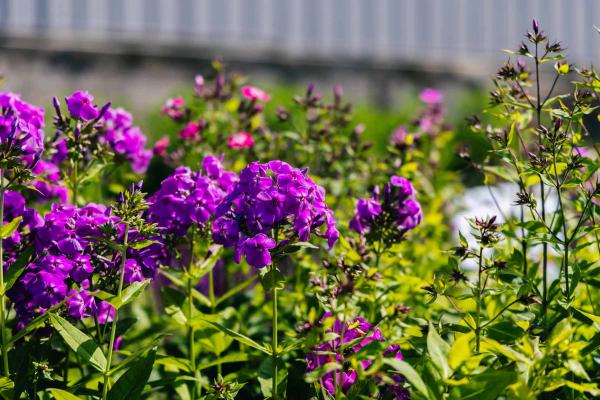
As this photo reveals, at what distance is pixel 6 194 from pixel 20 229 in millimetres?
129

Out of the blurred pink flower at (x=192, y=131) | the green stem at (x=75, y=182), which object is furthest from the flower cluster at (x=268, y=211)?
the blurred pink flower at (x=192, y=131)

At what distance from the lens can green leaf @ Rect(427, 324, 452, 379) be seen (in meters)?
1.90

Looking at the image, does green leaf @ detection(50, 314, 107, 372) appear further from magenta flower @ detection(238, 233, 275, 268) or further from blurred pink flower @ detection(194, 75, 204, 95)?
blurred pink flower @ detection(194, 75, 204, 95)

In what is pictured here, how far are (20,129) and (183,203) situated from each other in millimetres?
496

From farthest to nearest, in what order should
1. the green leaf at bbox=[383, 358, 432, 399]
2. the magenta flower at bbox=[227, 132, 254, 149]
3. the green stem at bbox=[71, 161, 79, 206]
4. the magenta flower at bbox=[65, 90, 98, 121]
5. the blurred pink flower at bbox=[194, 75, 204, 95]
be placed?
1. the blurred pink flower at bbox=[194, 75, 204, 95]
2. the magenta flower at bbox=[227, 132, 254, 149]
3. the green stem at bbox=[71, 161, 79, 206]
4. the magenta flower at bbox=[65, 90, 98, 121]
5. the green leaf at bbox=[383, 358, 432, 399]

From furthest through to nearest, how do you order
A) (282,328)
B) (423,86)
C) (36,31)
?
(423,86) < (36,31) < (282,328)

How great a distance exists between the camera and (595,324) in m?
2.28

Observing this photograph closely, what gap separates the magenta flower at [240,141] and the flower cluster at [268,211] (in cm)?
138

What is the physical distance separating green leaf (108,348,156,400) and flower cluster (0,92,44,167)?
619mm

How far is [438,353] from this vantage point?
1.93 m

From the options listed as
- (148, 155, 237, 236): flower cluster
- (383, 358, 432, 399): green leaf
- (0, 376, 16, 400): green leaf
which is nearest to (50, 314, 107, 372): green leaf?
(0, 376, 16, 400): green leaf

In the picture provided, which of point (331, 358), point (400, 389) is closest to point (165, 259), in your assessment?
point (331, 358)

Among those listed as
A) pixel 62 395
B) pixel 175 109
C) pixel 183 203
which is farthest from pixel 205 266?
pixel 175 109

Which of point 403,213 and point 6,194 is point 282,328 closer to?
point 403,213
